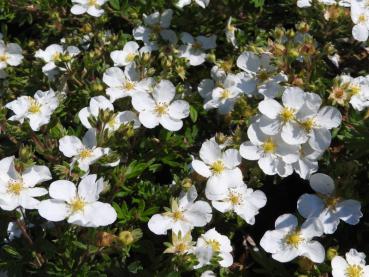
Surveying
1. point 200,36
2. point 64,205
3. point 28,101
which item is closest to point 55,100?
point 28,101

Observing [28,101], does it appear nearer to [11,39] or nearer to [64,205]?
[64,205]

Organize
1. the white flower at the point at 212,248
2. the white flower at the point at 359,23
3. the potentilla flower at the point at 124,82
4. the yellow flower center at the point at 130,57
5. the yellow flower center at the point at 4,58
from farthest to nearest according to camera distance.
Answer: the yellow flower center at the point at 4,58, the yellow flower center at the point at 130,57, the white flower at the point at 359,23, the potentilla flower at the point at 124,82, the white flower at the point at 212,248

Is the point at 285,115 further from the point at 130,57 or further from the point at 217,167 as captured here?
the point at 130,57

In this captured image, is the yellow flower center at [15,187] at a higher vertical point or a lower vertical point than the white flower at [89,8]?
lower

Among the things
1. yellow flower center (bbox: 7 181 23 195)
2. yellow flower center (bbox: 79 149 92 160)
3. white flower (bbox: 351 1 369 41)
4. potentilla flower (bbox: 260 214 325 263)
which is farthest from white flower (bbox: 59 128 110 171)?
white flower (bbox: 351 1 369 41)

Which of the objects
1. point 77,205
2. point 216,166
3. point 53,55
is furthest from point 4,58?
point 216,166

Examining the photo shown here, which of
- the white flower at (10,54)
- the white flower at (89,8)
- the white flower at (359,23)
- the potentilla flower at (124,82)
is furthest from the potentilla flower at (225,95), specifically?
the white flower at (10,54)

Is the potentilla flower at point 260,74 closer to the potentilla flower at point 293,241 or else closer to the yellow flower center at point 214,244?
the potentilla flower at point 293,241
